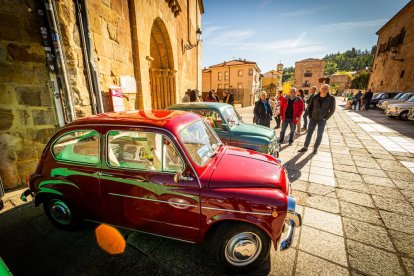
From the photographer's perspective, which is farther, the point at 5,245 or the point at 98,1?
the point at 98,1

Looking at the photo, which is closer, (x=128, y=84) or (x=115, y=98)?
(x=115, y=98)

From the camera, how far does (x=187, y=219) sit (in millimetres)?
2086

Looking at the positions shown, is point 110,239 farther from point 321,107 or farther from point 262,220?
point 321,107

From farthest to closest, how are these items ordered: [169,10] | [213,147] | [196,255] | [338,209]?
[169,10]
[338,209]
[213,147]
[196,255]

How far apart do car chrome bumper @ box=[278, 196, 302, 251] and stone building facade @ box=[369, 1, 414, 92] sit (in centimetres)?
2578

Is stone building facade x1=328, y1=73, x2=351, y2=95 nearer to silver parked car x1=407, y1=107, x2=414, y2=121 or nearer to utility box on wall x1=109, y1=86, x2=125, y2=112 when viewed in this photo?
silver parked car x1=407, y1=107, x2=414, y2=121

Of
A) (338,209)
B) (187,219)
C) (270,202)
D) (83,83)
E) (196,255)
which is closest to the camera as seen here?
(270,202)

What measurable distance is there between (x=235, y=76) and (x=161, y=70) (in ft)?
102

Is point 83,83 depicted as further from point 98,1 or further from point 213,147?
point 213,147

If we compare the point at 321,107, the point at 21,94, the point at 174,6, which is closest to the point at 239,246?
the point at 21,94

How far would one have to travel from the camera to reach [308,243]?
248 centimetres

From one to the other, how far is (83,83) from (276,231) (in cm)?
498

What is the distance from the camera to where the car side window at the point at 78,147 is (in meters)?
2.37

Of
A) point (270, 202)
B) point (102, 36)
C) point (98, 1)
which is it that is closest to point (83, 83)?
point (102, 36)
